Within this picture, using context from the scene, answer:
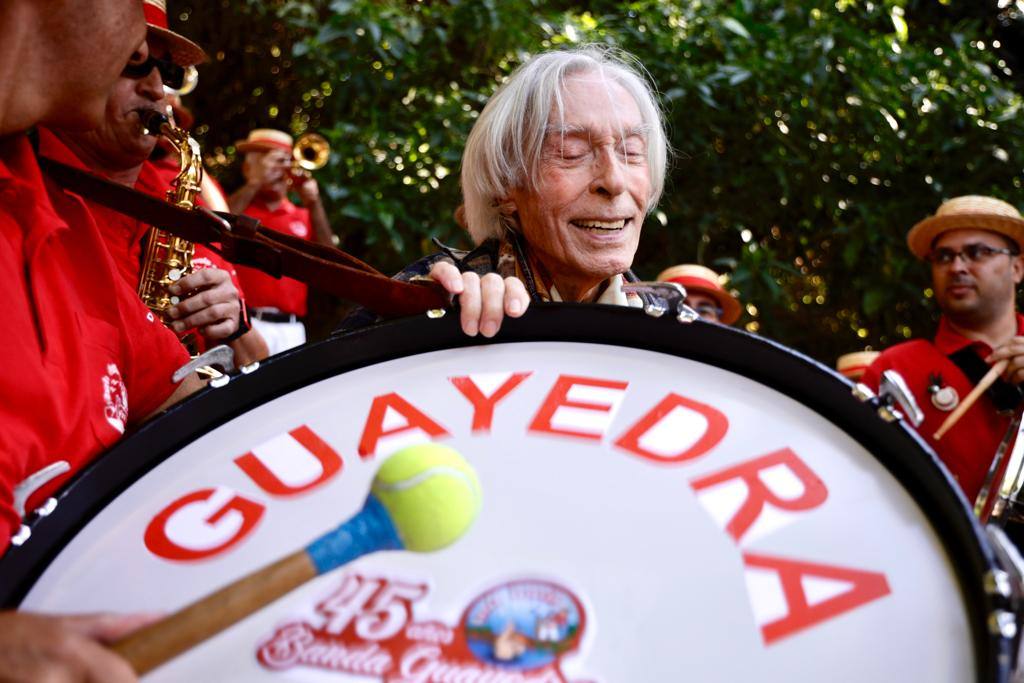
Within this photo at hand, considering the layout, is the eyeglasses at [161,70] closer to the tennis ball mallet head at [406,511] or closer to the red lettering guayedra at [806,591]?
the tennis ball mallet head at [406,511]

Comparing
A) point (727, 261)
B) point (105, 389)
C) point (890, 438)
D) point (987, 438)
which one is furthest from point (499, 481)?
point (727, 261)

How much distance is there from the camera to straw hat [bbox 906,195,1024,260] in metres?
3.91

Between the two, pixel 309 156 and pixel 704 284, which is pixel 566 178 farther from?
pixel 309 156

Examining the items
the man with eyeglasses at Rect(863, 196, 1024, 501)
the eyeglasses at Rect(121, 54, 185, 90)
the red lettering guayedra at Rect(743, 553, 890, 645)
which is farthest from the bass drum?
the man with eyeglasses at Rect(863, 196, 1024, 501)

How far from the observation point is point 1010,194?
4.61 metres

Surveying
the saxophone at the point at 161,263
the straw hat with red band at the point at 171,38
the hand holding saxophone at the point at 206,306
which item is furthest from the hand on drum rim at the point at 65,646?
the straw hat with red band at the point at 171,38

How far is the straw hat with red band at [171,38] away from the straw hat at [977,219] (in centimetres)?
290

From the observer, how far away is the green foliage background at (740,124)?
178 inches

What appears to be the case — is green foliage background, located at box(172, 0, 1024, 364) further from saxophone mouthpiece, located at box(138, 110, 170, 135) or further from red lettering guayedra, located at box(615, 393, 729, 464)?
red lettering guayedra, located at box(615, 393, 729, 464)

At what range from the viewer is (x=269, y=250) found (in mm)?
1454

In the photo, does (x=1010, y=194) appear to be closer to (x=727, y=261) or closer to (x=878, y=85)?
(x=878, y=85)

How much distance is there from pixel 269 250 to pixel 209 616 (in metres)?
0.78

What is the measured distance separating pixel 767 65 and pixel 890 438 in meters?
3.92

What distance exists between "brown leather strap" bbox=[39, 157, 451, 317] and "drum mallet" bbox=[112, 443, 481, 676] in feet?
1.46
